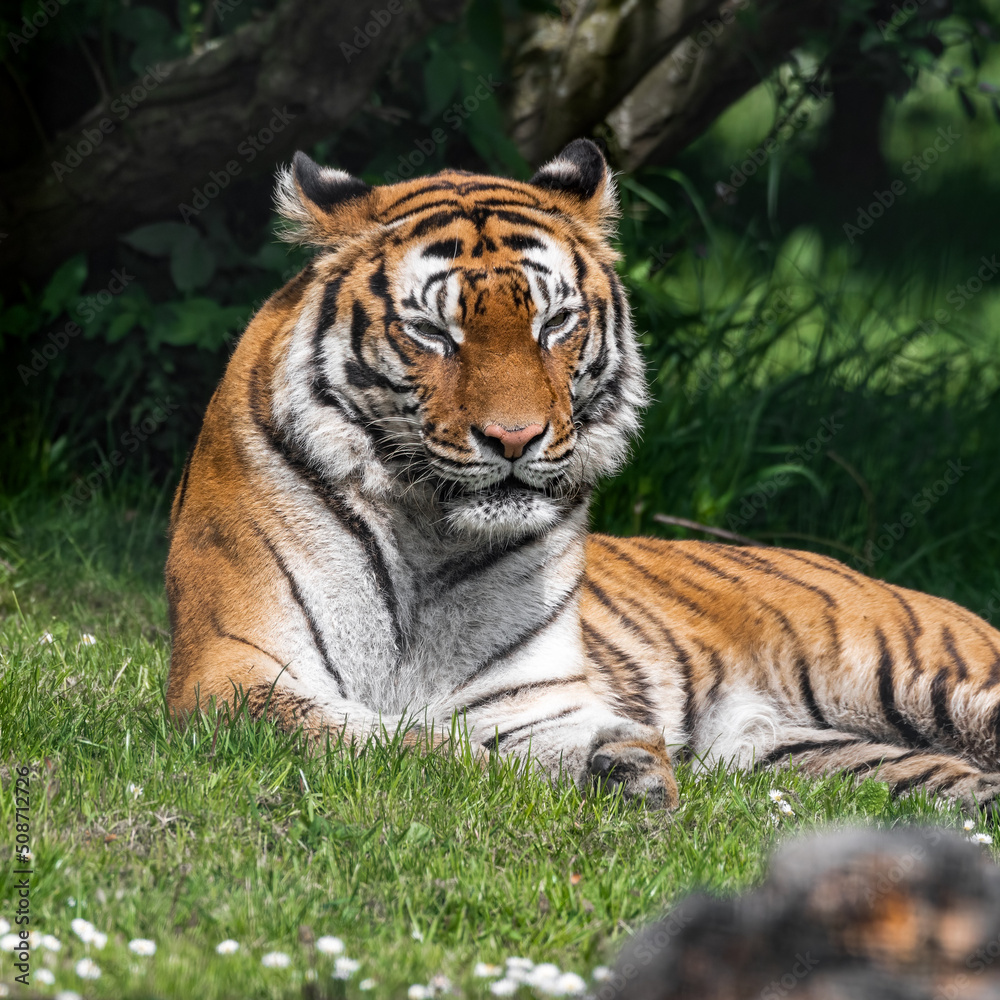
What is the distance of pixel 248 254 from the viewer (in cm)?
545

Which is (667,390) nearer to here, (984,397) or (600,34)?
(600,34)

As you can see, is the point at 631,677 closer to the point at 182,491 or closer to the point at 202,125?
the point at 182,491

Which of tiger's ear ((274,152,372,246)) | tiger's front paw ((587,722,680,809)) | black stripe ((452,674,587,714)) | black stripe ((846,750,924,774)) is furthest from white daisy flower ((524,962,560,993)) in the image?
tiger's ear ((274,152,372,246))

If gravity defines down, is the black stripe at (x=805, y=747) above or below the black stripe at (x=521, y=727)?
below

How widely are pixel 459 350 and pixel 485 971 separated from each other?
1.54 meters

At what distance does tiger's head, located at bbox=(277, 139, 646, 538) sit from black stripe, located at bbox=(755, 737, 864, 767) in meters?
1.00

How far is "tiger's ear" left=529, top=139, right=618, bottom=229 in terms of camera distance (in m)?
3.40

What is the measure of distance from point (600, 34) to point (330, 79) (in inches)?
61.2

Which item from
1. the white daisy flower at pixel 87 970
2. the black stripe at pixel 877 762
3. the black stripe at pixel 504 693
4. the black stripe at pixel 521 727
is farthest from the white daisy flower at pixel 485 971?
the black stripe at pixel 877 762

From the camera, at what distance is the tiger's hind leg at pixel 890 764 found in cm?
322

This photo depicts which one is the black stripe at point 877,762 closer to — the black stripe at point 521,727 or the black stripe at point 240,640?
the black stripe at point 521,727

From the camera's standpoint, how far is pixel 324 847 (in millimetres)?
2312

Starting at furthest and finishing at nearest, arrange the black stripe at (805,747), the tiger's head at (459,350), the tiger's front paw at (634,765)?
the black stripe at (805,747) → the tiger's head at (459,350) → the tiger's front paw at (634,765)

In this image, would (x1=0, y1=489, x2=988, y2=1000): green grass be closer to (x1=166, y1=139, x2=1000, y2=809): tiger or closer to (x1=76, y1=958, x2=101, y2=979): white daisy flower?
(x1=76, y1=958, x2=101, y2=979): white daisy flower
